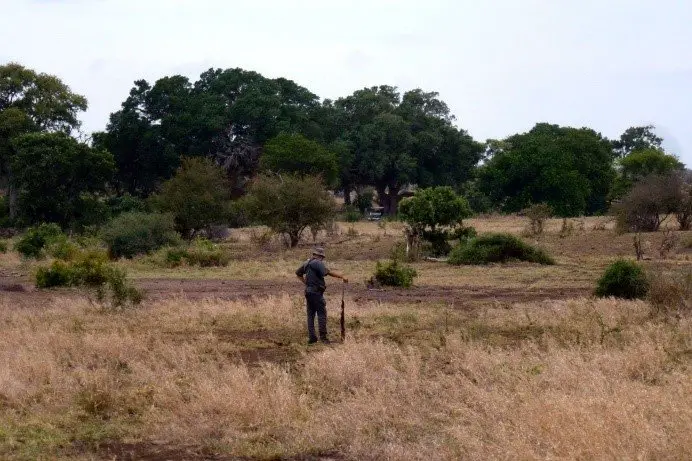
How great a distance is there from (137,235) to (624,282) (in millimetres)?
23168

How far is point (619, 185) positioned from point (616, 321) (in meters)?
51.0

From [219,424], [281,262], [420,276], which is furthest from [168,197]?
[219,424]

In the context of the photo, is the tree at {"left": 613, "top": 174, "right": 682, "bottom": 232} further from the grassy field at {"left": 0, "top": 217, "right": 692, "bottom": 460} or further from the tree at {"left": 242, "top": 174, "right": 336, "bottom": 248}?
the grassy field at {"left": 0, "top": 217, "right": 692, "bottom": 460}

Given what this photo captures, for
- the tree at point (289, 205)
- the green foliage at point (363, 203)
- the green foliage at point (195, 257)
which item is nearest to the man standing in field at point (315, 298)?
the green foliage at point (195, 257)

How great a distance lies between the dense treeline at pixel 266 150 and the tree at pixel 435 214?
2414cm

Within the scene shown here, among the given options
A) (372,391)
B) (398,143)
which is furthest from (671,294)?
(398,143)

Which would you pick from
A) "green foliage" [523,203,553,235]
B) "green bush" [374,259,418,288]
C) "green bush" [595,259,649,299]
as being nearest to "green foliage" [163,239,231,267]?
"green bush" [374,259,418,288]

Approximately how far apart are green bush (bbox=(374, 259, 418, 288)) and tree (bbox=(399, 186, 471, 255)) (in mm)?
10491

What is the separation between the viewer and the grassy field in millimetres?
8781

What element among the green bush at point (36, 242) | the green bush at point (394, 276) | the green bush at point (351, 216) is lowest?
the green bush at point (394, 276)

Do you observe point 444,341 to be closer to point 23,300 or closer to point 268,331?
point 268,331

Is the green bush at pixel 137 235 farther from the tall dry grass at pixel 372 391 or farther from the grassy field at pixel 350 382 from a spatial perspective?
the tall dry grass at pixel 372 391

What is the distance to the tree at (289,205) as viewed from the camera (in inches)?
1729

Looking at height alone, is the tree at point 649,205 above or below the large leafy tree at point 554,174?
below
